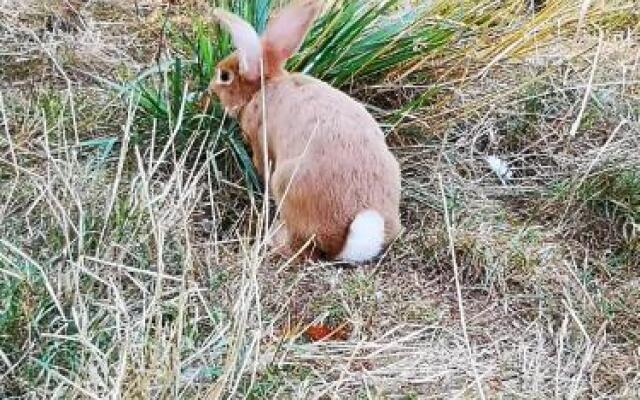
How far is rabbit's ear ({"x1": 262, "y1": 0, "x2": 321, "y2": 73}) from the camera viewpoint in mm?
3533

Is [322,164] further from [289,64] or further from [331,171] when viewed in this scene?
[289,64]

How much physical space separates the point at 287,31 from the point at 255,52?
111 millimetres

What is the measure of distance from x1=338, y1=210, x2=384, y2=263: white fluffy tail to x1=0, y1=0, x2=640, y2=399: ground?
0.16 feet

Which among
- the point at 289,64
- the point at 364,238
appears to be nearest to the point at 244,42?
the point at 289,64

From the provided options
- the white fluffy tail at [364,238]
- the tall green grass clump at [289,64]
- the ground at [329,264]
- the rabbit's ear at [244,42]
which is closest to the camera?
the ground at [329,264]

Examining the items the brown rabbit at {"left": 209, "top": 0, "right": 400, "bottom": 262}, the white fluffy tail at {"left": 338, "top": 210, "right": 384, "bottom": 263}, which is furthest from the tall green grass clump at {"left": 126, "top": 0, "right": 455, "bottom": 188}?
the white fluffy tail at {"left": 338, "top": 210, "right": 384, "bottom": 263}

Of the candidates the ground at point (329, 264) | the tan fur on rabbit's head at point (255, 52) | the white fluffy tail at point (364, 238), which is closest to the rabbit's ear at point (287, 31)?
the tan fur on rabbit's head at point (255, 52)

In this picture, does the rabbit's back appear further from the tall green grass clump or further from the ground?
the tall green grass clump

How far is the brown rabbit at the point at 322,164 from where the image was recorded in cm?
319

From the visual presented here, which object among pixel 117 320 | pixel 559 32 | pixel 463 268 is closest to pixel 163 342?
pixel 117 320

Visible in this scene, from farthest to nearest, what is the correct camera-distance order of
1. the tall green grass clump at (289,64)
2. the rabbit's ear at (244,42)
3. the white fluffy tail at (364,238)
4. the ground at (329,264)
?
the tall green grass clump at (289,64)
the rabbit's ear at (244,42)
the white fluffy tail at (364,238)
the ground at (329,264)

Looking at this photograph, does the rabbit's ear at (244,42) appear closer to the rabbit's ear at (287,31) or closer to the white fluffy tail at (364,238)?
the rabbit's ear at (287,31)

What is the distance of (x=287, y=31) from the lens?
3.56m

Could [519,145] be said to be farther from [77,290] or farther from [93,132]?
[77,290]
